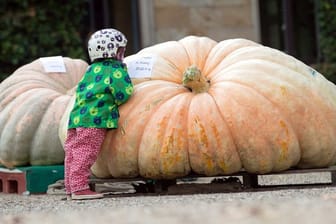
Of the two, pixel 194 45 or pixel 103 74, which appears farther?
pixel 194 45

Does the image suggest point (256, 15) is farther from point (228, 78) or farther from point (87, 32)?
point (228, 78)

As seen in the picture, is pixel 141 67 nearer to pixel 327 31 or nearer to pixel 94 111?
pixel 94 111

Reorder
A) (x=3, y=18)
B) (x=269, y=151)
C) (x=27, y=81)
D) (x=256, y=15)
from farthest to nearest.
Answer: (x=256, y=15) → (x=3, y=18) → (x=27, y=81) → (x=269, y=151)

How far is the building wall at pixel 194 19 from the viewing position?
455 inches

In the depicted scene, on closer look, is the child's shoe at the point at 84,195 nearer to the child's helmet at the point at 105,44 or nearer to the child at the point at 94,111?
the child at the point at 94,111

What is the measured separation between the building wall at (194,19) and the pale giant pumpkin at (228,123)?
5.21 m

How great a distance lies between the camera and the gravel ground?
4.03 metres

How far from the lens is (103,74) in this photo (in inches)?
246

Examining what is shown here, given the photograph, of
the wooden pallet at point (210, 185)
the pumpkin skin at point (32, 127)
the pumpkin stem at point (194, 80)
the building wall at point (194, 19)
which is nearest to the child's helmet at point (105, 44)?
the pumpkin stem at point (194, 80)

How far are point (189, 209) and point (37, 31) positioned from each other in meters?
6.90

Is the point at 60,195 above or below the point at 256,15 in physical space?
below

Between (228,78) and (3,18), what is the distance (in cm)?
526

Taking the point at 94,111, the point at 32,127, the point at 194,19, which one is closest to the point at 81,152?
the point at 94,111

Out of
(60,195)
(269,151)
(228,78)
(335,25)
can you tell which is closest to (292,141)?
(269,151)
